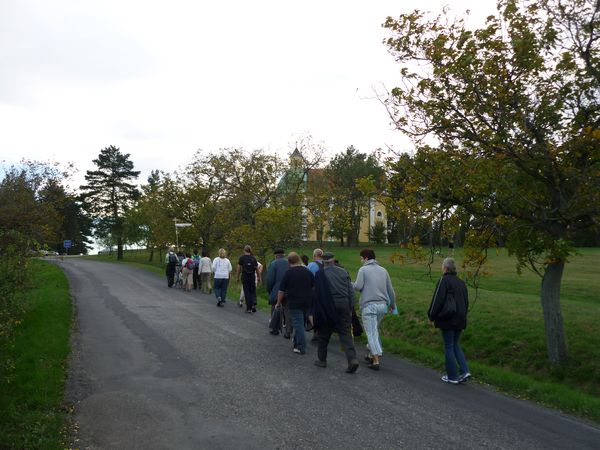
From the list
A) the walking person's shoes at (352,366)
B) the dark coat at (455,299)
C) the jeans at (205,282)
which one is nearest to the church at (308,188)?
the jeans at (205,282)

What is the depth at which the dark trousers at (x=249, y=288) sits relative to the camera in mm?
14992

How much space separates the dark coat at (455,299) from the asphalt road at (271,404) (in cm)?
87

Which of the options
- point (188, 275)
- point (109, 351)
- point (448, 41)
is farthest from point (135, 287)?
point (448, 41)

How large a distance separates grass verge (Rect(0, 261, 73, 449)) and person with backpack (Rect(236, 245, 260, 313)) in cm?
470

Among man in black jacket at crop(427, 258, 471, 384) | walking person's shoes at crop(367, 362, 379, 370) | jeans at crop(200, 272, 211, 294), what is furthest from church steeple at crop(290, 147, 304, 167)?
man in black jacket at crop(427, 258, 471, 384)

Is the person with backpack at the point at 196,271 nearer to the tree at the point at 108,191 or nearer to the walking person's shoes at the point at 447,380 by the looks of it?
the walking person's shoes at the point at 447,380

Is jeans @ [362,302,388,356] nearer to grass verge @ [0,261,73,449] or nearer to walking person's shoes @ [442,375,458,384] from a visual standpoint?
walking person's shoes @ [442,375,458,384]

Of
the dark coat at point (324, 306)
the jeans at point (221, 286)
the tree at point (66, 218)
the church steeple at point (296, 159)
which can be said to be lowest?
the jeans at point (221, 286)

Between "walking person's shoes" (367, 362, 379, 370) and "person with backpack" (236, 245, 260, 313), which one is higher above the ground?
"person with backpack" (236, 245, 260, 313)

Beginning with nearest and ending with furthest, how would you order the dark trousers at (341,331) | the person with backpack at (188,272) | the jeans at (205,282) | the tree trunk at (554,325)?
the dark trousers at (341,331), the tree trunk at (554,325), the jeans at (205,282), the person with backpack at (188,272)

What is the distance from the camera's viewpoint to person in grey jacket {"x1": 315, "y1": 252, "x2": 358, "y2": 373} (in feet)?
28.3

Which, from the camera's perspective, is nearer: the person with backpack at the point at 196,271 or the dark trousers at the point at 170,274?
the person with backpack at the point at 196,271

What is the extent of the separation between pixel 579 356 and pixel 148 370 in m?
7.67

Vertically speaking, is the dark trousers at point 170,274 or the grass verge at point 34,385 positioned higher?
the dark trousers at point 170,274
